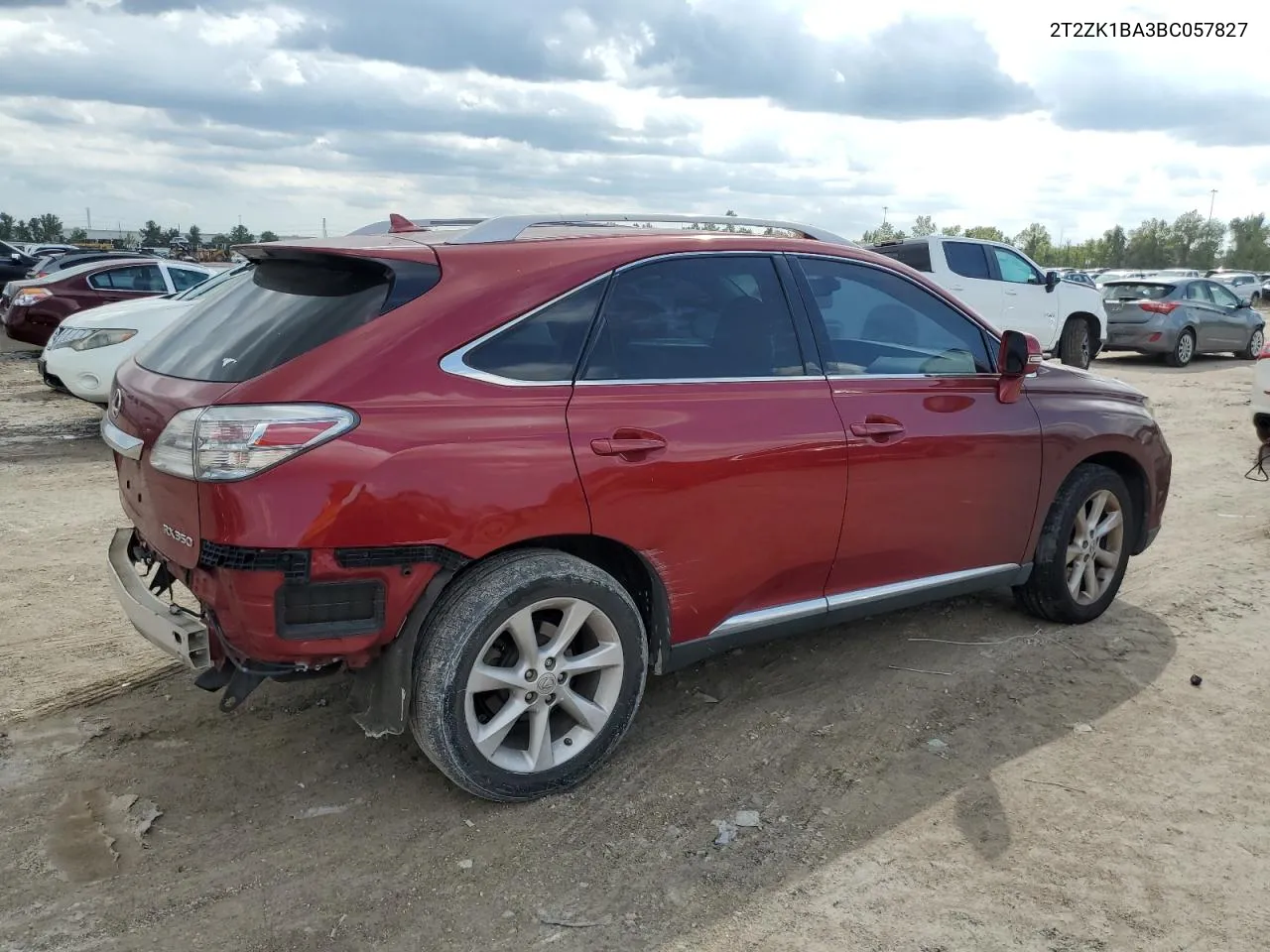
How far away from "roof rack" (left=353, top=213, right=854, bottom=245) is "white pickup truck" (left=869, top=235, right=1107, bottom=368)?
8.82 meters

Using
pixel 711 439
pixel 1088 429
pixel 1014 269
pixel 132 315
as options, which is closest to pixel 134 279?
pixel 132 315

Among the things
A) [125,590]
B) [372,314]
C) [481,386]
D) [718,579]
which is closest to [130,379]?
[125,590]

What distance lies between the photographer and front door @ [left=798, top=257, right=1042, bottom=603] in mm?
3973

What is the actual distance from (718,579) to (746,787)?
712 millimetres

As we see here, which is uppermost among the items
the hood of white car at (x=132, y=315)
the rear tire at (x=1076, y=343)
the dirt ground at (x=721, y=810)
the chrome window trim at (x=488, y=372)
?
the chrome window trim at (x=488, y=372)

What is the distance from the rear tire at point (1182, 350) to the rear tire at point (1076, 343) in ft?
8.51

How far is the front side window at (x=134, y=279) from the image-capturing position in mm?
13664

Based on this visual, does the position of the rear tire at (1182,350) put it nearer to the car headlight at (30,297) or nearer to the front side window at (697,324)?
the front side window at (697,324)

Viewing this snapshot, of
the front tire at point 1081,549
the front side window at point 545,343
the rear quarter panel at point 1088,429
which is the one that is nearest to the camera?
the front side window at point 545,343

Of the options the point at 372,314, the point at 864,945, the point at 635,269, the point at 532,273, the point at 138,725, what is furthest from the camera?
the point at 138,725

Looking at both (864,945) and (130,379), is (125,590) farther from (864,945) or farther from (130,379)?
(864,945)

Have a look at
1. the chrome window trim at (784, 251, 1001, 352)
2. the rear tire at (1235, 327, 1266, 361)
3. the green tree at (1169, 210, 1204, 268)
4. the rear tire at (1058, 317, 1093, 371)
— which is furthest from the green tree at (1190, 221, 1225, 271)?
the chrome window trim at (784, 251, 1001, 352)

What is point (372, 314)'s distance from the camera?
3086 millimetres

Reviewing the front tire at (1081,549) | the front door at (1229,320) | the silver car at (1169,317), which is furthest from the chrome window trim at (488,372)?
the front door at (1229,320)
